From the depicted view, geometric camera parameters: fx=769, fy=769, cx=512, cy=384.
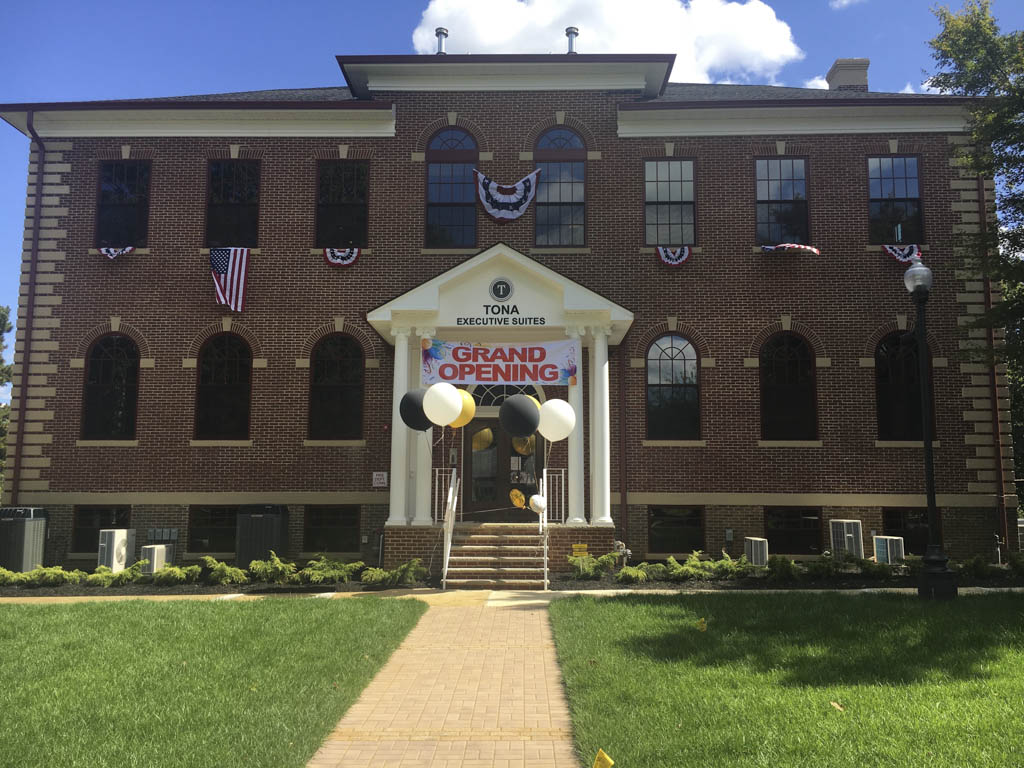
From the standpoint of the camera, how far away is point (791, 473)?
16.5 m

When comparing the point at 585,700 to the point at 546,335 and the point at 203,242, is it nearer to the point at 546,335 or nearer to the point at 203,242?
the point at 546,335

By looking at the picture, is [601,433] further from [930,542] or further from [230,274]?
[230,274]

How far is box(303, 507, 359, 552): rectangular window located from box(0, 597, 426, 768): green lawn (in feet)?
19.0

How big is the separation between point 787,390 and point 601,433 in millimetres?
4996

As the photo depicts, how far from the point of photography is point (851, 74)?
2047cm

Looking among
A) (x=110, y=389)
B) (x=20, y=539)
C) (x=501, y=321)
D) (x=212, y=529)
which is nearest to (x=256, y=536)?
(x=212, y=529)

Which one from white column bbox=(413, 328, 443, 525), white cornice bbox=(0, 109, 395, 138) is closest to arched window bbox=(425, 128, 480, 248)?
white cornice bbox=(0, 109, 395, 138)

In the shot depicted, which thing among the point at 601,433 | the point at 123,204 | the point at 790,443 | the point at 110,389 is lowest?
the point at 790,443

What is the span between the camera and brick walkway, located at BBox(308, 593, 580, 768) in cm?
516

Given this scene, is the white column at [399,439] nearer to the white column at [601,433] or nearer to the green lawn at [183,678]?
the white column at [601,433]

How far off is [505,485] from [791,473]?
20.2ft

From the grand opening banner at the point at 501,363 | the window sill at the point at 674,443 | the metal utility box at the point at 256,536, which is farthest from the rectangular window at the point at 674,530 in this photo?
the metal utility box at the point at 256,536

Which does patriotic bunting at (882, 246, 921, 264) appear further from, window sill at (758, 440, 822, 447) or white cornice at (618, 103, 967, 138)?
window sill at (758, 440, 822, 447)

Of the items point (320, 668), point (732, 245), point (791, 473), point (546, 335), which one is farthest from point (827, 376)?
point (320, 668)
